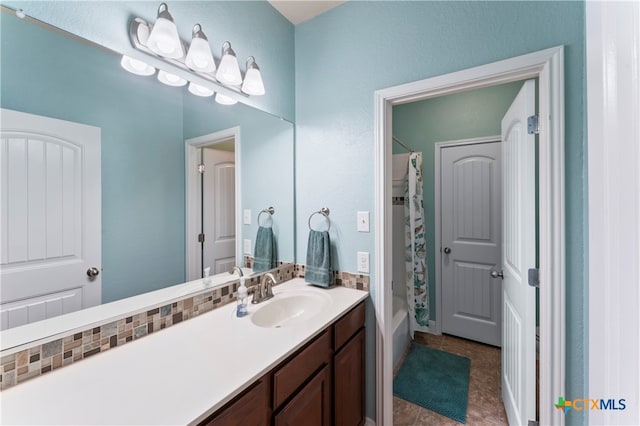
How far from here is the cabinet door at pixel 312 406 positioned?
99cm

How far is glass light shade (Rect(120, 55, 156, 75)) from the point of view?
3.49ft

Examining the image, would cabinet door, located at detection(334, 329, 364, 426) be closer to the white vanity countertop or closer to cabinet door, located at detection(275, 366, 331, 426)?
cabinet door, located at detection(275, 366, 331, 426)

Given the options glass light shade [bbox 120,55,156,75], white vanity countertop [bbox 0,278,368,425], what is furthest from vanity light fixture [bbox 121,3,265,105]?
white vanity countertop [bbox 0,278,368,425]

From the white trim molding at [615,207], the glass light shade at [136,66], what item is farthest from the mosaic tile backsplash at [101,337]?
the white trim molding at [615,207]

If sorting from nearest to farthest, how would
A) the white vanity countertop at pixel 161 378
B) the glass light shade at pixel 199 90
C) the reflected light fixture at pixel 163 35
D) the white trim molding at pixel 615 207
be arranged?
the white trim molding at pixel 615 207 < the white vanity countertop at pixel 161 378 < the reflected light fixture at pixel 163 35 < the glass light shade at pixel 199 90

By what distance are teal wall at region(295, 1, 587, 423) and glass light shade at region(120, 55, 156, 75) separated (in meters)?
0.94

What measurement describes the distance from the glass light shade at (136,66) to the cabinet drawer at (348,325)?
140cm

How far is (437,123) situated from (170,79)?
248 centimetres

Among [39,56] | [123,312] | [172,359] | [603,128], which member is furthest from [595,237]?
[39,56]

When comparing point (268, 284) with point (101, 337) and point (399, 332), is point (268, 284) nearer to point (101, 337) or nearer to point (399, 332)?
point (101, 337)

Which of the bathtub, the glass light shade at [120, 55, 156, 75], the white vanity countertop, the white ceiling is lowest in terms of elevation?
the bathtub

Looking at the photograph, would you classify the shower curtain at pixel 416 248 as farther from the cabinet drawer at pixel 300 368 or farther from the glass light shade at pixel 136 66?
the glass light shade at pixel 136 66

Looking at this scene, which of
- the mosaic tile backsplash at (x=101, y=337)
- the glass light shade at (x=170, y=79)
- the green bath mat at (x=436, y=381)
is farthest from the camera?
the green bath mat at (x=436, y=381)

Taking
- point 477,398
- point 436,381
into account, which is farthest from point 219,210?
point 477,398
